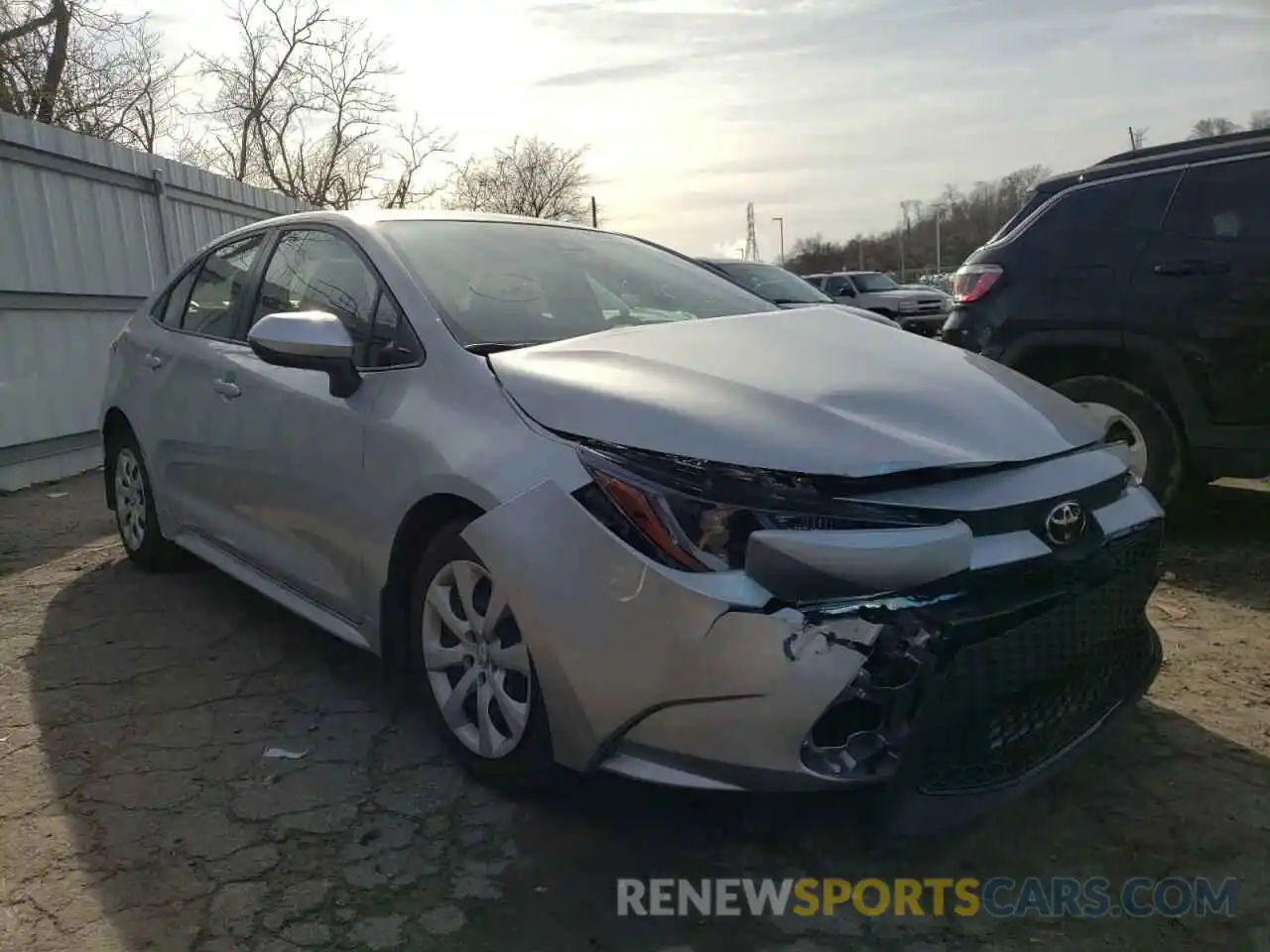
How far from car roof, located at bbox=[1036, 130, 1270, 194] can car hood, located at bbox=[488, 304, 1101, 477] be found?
2.64 m

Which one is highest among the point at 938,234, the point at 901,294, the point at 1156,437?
the point at 938,234

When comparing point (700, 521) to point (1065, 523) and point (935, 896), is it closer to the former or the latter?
point (1065, 523)

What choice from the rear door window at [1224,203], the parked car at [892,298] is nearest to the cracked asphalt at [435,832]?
the rear door window at [1224,203]

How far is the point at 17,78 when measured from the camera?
19.3 metres

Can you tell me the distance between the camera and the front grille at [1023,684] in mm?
2027

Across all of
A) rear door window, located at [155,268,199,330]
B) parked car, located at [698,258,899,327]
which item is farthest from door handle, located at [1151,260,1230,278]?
parked car, located at [698,258,899,327]

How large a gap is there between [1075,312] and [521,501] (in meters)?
3.58

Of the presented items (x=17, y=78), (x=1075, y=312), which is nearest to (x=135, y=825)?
(x=1075, y=312)

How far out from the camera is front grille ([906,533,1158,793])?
203 cm

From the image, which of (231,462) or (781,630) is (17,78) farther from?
→ (781,630)

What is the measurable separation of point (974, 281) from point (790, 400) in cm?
337

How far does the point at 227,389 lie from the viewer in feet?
12.2

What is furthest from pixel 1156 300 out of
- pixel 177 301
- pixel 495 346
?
pixel 177 301

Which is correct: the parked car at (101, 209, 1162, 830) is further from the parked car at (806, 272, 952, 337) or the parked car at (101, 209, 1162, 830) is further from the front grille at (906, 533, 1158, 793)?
the parked car at (806, 272, 952, 337)
